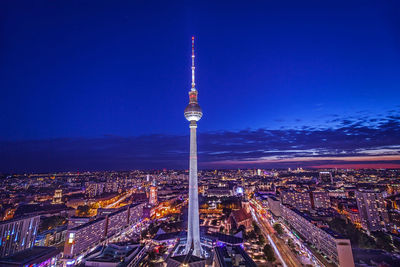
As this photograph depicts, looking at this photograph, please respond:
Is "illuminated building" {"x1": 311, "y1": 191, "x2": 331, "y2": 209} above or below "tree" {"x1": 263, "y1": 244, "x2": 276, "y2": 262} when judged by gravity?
above

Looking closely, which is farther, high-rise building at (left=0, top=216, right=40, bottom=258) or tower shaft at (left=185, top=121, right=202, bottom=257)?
tower shaft at (left=185, top=121, right=202, bottom=257)

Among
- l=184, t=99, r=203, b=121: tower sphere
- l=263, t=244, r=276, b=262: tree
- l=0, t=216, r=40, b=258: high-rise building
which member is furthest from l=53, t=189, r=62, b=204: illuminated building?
l=263, t=244, r=276, b=262: tree

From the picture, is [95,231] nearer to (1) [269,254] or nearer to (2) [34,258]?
(2) [34,258]

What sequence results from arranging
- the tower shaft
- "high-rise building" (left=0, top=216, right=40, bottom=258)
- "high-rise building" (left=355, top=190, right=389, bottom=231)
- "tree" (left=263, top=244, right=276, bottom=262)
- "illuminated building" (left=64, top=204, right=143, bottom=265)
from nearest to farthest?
"tree" (left=263, top=244, right=276, bottom=262) < "high-rise building" (left=0, top=216, right=40, bottom=258) < the tower shaft < "illuminated building" (left=64, top=204, right=143, bottom=265) < "high-rise building" (left=355, top=190, right=389, bottom=231)

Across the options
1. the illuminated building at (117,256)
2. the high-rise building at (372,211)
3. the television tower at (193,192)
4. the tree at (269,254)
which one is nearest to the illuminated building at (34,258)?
the illuminated building at (117,256)

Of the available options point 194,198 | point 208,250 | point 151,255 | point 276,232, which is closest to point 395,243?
point 276,232

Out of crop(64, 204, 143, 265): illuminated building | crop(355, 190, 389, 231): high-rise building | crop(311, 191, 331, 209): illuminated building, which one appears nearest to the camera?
crop(64, 204, 143, 265): illuminated building

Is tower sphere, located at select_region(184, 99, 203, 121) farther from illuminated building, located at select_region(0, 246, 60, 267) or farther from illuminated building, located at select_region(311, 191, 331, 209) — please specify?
illuminated building, located at select_region(311, 191, 331, 209)

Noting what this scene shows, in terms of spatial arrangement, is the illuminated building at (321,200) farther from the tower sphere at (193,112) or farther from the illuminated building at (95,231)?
the illuminated building at (95,231)
